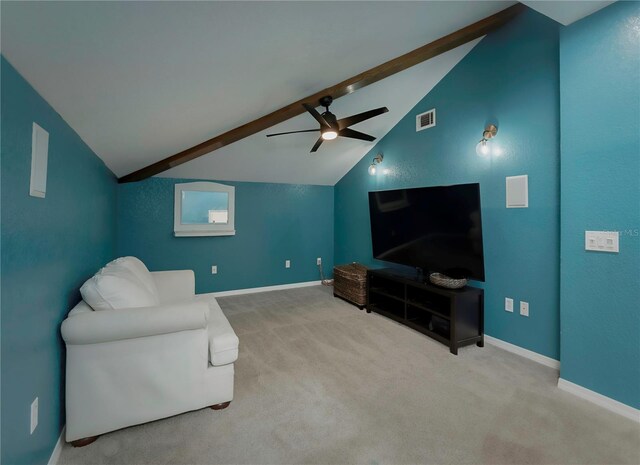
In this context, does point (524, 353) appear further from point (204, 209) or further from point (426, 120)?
point (204, 209)

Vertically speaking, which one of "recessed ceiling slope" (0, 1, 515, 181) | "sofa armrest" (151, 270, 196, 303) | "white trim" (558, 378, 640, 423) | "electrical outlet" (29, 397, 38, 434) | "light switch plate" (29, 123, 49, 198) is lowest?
"white trim" (558, 378, 640, 423)

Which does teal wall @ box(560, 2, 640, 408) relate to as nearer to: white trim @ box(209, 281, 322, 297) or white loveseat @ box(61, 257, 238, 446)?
white loveseat @ box(61, 257, 238, 446)

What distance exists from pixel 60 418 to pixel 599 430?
10.1 feet

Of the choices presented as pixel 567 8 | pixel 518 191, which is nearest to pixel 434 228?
pixel 518 191

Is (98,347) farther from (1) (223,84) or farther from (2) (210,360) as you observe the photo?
(1) (223,84)

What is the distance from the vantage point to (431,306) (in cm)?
300

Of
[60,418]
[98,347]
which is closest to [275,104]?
[98,347]

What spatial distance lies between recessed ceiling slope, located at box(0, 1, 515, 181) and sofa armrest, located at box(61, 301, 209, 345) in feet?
3.85

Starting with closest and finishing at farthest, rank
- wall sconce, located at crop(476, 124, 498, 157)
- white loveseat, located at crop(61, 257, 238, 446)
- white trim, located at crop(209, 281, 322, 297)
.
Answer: white loveseat, located at crop(61, 257, 238, 446) < wall sconce, located at crop(476, 124, 498, 157) < white trim, located at crop(209, 281, 322, 297)

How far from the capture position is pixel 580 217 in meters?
1.97

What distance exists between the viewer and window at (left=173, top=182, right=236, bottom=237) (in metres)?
4.34

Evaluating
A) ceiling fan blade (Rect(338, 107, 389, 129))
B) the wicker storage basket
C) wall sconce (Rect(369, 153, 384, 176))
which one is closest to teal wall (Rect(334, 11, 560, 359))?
wall sconce (Rect(369, 153, 384, 176))

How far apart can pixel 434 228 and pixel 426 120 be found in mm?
1468

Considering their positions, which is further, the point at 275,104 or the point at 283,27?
the point at 275,104
